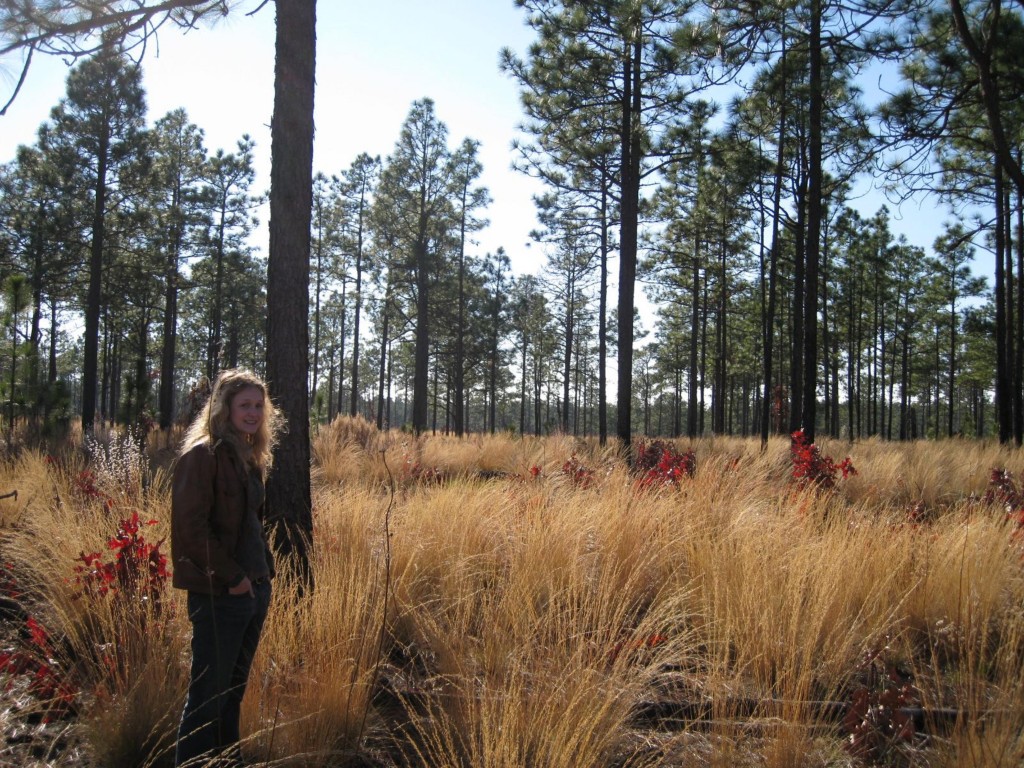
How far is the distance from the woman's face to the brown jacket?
0.39 feet

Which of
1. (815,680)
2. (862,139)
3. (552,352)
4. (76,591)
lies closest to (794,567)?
(815,680)

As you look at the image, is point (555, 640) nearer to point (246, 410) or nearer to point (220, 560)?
point (220, 560)

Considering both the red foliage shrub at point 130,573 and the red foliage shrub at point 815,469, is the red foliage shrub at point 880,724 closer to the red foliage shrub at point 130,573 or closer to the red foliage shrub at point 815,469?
the red foliage shrub at point 130,573

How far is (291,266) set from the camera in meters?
4.48

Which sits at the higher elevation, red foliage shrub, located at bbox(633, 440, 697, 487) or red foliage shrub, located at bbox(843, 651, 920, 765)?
red foliage shrub, located at bbox(633, 440, 697, 487)

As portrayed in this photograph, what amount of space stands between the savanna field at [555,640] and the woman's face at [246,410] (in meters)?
0.92

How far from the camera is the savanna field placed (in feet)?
8.11

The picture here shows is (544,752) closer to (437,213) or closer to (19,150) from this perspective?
(437,213)

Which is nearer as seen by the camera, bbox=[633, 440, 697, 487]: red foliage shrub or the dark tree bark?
the dark tree bark

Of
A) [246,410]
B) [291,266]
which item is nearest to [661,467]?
[291,266]

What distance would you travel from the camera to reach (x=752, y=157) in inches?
603

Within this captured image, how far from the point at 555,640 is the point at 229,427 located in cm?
186

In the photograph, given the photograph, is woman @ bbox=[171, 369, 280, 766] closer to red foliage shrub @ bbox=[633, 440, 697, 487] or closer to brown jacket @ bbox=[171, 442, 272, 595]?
brown jacket @ bbox=[171, 442, 272, 595]

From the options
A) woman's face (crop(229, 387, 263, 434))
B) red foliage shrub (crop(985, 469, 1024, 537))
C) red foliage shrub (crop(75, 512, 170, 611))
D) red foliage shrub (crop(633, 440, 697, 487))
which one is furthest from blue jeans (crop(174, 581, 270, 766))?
red foliage shrub (crop(985, 469, 1024, 537))
